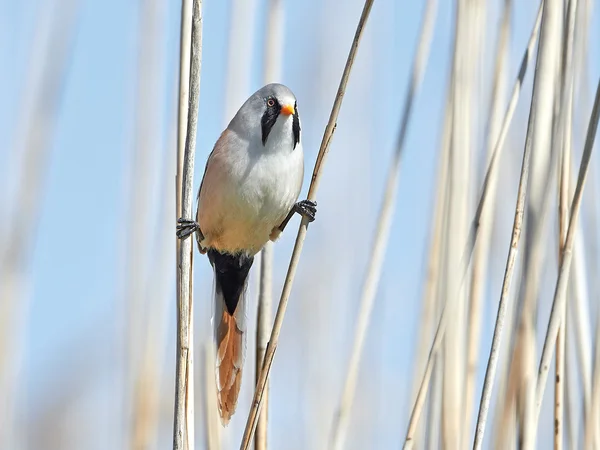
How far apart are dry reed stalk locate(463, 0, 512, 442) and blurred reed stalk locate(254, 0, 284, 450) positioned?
46cm

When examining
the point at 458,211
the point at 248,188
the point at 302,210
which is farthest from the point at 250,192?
the point at 458,211

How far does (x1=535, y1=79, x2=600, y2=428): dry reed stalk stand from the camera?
64.2 inches

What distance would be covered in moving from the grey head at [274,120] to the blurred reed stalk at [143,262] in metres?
0.28

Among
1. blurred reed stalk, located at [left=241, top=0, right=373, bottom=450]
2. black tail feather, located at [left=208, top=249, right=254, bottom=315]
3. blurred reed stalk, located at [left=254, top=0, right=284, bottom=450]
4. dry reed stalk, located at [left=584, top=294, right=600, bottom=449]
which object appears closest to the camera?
blurred reed stalk, located at [left=241, top=0, right=373, bottom=450]

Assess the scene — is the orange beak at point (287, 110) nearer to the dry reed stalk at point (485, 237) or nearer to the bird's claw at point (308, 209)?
the bird's claw at point (308, 209)

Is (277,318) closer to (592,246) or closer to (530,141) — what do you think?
(530,141)

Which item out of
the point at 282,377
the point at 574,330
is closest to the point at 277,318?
the point at 574,330

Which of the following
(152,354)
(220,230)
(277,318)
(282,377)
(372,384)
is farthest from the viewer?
(282,377)

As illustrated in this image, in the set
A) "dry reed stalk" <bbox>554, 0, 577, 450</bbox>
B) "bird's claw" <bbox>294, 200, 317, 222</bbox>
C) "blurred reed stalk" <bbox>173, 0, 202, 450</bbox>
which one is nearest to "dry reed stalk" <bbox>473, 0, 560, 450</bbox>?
"dry reed stalk" <bbox>554, 0, 577, 450</bbox>

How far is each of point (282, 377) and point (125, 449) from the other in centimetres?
82

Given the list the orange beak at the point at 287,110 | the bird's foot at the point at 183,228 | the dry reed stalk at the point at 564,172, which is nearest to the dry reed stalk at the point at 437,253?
the dry reed stalk at the point at 564,172

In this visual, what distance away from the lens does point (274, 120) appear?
2.32 metres

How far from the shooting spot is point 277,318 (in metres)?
1.59

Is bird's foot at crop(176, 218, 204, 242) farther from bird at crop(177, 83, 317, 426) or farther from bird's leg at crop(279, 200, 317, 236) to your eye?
bird at crop(177, 83, 317, 426)
